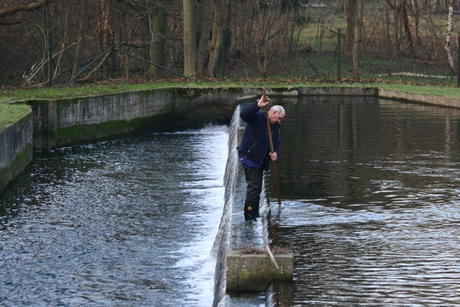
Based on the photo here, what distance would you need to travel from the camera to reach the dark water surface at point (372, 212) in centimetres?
873

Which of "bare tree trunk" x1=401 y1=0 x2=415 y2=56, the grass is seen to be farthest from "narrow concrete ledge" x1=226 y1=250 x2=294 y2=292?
"bare tree trunk" x1=401 y1=0 x2=415 y2=56

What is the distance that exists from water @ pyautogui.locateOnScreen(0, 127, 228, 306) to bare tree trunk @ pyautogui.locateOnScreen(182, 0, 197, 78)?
13131 millimetres

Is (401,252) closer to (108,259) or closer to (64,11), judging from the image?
(108,259)

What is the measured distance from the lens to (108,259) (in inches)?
476

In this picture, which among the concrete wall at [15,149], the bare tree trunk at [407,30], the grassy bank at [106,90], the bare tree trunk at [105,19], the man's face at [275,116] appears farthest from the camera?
the bare tree trunk at [407,30]

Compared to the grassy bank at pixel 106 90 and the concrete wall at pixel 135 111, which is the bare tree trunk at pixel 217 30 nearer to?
the grassy bank at pixel 106 90

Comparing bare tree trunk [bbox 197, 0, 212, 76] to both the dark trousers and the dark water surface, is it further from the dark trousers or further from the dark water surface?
the dark trousers

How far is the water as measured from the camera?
1066cm

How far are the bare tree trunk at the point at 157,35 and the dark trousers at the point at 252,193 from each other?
2736 centimetres

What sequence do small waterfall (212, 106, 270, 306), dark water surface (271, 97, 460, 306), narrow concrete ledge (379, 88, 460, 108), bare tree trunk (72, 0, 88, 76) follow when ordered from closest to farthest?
dark water surface (271, 97, 460, 306)
small waterfall (212, 106, 270, 306)
narrow concrete ledge (379, 88, 460, 108)
bare tree trunk (72, 0, 88, 76)

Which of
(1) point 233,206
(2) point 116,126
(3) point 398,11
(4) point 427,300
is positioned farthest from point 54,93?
(3) point 398,11

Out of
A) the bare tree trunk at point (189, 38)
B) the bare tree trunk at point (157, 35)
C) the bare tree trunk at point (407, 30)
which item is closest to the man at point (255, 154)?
the bare tree trunk at point (189, 38)

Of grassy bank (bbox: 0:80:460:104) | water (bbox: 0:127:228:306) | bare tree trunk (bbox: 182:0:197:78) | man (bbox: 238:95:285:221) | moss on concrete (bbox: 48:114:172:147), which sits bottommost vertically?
water (bbox: 0:127:228:306)

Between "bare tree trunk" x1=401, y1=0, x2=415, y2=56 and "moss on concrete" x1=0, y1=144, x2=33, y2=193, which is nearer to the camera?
"moss on concrete" x1=0, y1=144, x2=33, y2=193
